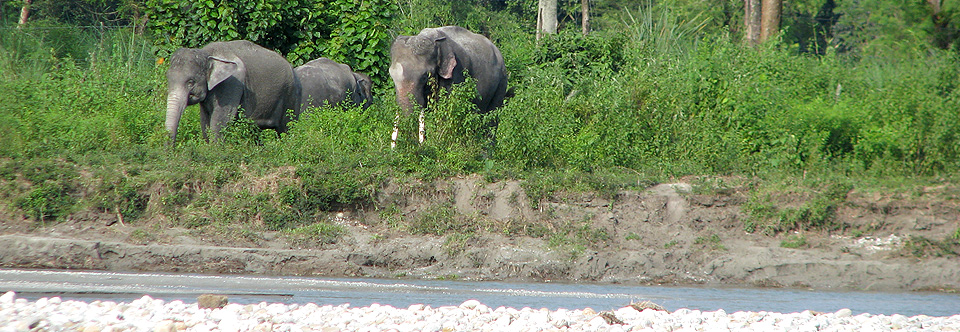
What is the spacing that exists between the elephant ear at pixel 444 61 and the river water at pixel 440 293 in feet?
10.6

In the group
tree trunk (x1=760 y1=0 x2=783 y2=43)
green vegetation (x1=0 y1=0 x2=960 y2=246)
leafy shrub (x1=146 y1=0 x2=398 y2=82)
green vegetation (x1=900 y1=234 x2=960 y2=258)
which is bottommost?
green vegetation (x1=900 y1=234 x2=960 y2=258)

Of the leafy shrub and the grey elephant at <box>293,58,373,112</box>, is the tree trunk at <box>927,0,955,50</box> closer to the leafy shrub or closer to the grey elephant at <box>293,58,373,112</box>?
the leafy shrub

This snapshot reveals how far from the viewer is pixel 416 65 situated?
35.7 feet

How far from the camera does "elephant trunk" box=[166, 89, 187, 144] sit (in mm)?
10516

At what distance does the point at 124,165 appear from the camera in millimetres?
10141

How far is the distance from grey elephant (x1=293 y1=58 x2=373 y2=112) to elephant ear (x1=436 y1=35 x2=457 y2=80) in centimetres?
130

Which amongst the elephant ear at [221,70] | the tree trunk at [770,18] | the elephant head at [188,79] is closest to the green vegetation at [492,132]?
the elephant head at [188,79]

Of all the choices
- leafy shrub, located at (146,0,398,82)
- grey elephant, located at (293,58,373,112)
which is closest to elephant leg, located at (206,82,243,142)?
grey elephant, located at (293,58,373,112)

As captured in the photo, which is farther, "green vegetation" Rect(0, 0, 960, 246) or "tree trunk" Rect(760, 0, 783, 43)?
"tree trunk" Rect(760, 0, 783, 43)

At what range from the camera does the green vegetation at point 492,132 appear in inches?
384

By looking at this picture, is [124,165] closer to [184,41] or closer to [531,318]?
[184,41]

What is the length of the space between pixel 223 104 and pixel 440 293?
4.34 meters

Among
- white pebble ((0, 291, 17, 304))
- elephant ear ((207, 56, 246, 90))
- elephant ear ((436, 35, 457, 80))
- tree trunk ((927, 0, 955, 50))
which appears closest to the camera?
white pebble ((0, 291, 17, 304))

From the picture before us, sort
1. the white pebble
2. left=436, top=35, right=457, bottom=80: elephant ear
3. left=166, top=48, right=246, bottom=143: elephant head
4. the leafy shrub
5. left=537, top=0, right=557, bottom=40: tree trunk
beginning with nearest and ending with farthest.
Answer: the white pebble, left=166, top=48, right=246, bottom=143: elephant head, left=436, top=35, right=457, bottom=80: elephant ear, the leafy shrub, left=537, top=0, right=557, bottom=40: tree trunk
